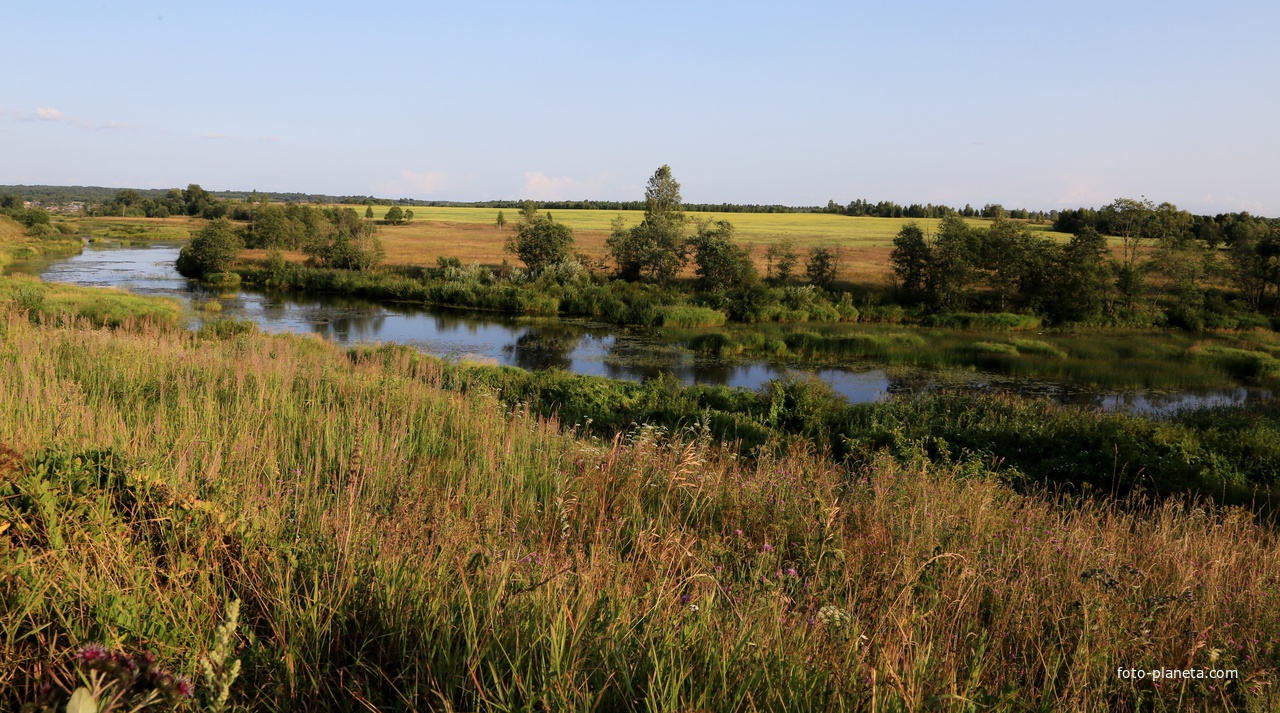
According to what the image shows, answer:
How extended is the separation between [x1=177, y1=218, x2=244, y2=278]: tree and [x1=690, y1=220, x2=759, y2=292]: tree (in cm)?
3201

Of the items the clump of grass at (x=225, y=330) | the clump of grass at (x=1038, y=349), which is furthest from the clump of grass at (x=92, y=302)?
the clump of grass at (x=1038, y=349)

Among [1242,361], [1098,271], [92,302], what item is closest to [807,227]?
[1098,271]

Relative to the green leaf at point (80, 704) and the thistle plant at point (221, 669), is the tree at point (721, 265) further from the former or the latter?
the green leaf at point (80, 704)

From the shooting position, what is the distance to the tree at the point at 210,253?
5116cm

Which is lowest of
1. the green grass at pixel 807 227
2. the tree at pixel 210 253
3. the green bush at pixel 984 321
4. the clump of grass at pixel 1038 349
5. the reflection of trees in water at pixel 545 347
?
the reflection of trees in water at pixel 545 347

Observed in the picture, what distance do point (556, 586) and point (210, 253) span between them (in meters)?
56.9

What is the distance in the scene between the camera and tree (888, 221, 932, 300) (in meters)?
43.6

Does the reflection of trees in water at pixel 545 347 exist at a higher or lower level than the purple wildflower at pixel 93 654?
lower

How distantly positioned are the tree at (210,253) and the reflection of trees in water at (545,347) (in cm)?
2853

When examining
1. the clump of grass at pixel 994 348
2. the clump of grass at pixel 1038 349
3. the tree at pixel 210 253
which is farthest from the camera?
the tree at pixel 210 253

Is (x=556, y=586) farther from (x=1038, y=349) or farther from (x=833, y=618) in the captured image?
(x=1038, y=349)

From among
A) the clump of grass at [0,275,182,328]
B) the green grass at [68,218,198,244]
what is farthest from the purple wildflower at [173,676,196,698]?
the green grass at [68,218,198,244]

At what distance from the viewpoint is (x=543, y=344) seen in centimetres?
3092

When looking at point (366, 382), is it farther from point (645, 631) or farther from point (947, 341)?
point (947, 341)
